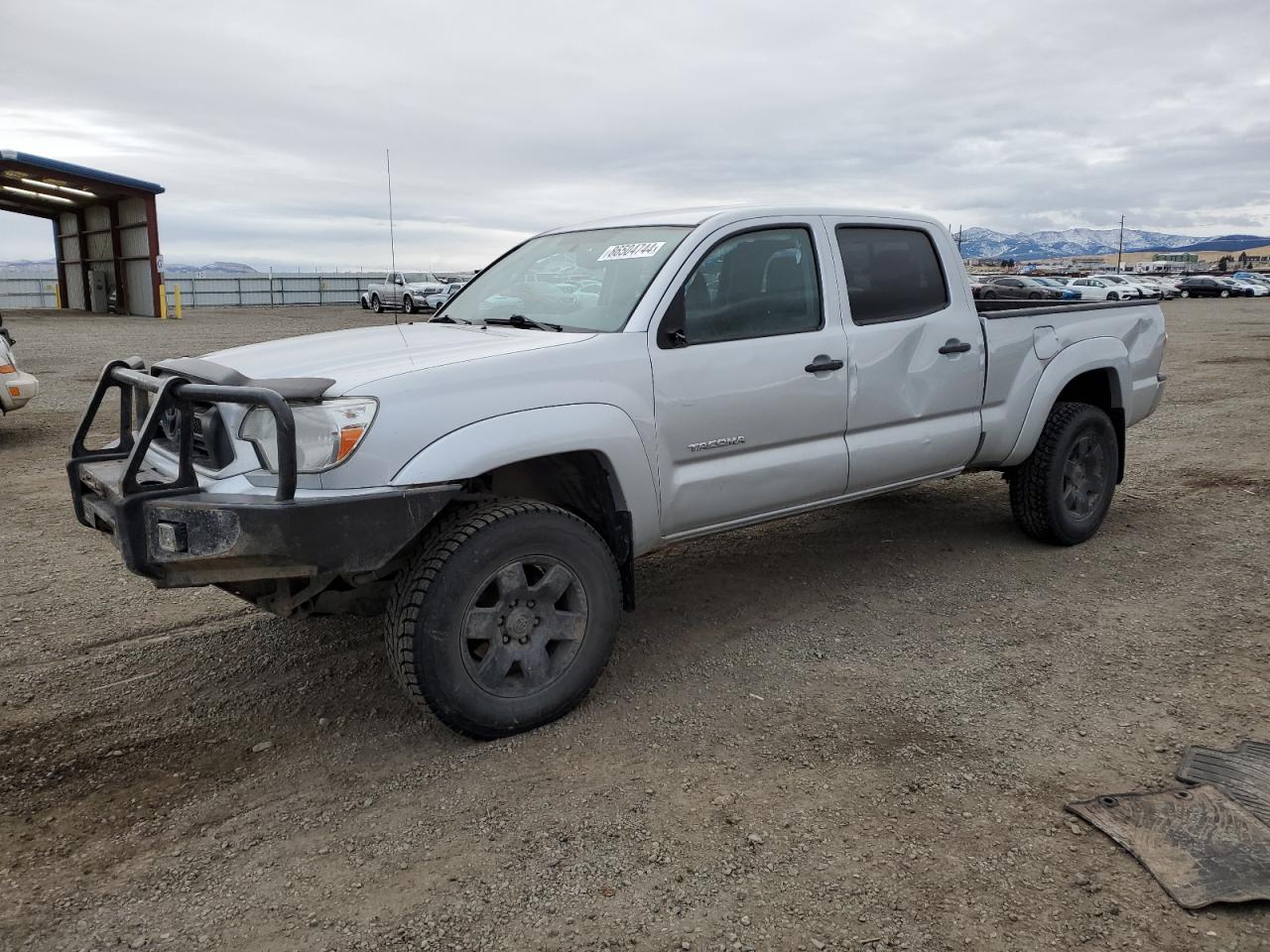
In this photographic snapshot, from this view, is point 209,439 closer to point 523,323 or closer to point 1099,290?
point 523,323

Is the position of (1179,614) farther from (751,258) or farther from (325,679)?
(325,679)

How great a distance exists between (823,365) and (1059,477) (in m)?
2.05

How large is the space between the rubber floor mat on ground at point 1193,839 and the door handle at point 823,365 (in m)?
1.97

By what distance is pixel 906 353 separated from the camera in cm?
466

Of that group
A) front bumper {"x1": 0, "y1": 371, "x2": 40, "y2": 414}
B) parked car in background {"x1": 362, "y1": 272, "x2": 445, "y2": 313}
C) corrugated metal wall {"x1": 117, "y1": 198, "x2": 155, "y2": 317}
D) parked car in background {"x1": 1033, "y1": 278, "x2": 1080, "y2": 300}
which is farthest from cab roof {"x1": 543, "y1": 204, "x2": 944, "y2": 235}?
parked car in background {"x1": 1033, "y1": 278, "x2": 1080, "y2": 300}

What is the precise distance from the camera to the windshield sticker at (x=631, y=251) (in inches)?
162

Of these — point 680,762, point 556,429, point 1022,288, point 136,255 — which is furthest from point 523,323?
point 1022,288

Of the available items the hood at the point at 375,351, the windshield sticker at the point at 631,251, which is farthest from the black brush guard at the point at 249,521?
the windshield sticker at the point at 631,251

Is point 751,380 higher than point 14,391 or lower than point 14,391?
higher

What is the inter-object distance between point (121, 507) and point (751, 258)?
2.60m

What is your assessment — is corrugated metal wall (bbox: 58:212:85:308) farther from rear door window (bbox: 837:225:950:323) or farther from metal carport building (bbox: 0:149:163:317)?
rear door window (bbox: 837:225:950:323)

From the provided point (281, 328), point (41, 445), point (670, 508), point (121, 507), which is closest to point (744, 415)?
point (670, 508)

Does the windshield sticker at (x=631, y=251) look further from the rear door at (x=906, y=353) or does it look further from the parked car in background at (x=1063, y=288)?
the parked car in background at (x=1063, y=288)

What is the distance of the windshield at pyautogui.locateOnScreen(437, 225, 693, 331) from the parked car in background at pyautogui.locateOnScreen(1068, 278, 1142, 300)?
128 feet
